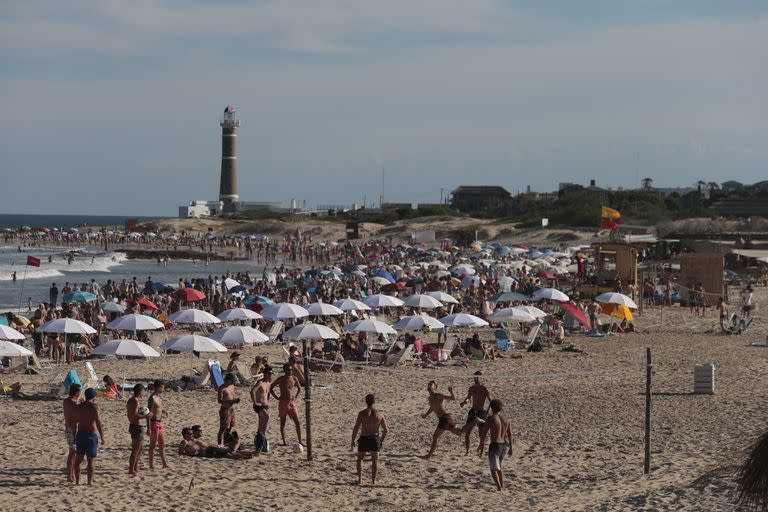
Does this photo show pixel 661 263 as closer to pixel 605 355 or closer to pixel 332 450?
pixel 605 355

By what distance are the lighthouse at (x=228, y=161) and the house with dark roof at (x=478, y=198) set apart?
24.1 meters

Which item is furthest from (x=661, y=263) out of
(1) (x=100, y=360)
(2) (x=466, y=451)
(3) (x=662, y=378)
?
(2) (x=466, y=451)

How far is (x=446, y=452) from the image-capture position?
12.1 meters

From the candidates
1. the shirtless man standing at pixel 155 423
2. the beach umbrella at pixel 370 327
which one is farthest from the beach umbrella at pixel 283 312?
the shirtless man standing at pixel 155 423

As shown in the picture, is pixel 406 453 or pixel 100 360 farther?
pixel 100 360

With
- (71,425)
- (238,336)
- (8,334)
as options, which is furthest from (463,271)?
(71,425)

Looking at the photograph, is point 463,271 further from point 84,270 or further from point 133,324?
point 84,270

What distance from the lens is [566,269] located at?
38.9m

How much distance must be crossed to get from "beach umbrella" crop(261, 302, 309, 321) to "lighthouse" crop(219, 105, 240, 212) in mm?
87025

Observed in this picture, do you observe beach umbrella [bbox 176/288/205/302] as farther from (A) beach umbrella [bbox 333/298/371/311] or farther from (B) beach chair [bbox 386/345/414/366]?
(B) beach chair [bbox 386/345/414/366]

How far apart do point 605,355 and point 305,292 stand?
12.7 metres

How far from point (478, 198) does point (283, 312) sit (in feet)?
281

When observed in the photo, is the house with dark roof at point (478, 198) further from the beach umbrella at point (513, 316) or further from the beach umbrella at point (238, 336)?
the beach umbrella at point (238, 336)

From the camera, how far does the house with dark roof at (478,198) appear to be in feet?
337
